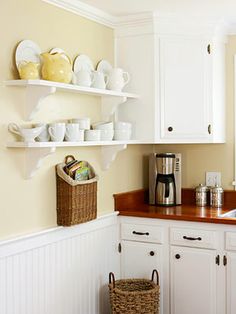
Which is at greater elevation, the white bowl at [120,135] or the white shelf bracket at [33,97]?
the white shelf bracket at [33,97]

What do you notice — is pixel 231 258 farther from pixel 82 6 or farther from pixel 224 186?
pixel 82 6

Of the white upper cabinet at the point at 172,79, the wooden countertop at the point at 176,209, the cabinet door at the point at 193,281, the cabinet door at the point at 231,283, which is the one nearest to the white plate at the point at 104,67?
the white upper cabinet at the point at 172,79

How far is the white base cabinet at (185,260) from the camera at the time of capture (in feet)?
11.3

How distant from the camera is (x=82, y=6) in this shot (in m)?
3.37

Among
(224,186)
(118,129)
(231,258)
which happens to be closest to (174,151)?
(224,186)

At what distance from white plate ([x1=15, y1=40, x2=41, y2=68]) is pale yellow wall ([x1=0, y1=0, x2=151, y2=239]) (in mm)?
32

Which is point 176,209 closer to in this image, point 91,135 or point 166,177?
point 166,177

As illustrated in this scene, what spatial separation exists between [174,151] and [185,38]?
3.19 ft

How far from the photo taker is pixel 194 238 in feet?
11.6

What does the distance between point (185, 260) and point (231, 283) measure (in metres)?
0.34

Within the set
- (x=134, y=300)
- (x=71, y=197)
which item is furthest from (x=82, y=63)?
(x=134, y=300)

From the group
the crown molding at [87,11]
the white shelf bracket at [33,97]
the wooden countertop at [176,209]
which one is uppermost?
the crown molding at [87,11]

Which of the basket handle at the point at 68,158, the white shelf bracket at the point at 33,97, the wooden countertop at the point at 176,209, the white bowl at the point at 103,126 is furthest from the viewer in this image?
the wooden countertop at the point at 176,209

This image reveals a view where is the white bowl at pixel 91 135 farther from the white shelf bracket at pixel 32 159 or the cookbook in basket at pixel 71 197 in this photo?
the white shelf bracket at pixel 32 159
